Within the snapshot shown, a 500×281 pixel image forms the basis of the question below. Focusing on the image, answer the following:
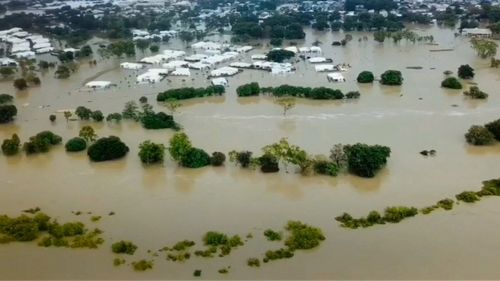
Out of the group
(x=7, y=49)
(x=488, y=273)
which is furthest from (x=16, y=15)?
(x=488, y=273)

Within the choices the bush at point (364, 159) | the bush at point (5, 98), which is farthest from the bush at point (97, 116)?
the bush at point (364, 159)

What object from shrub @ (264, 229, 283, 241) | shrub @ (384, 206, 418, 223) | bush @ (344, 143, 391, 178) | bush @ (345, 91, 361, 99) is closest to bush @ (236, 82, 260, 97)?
bush @ (345, 91, 361, 99)

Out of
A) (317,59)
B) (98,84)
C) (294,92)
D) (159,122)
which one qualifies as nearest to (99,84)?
(98,84)

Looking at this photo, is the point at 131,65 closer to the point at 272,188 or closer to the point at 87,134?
the point at 87,134

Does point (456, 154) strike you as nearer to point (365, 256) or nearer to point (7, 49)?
point (365, 256)

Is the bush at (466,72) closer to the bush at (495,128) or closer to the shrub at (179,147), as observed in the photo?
the bush at (495,128)
